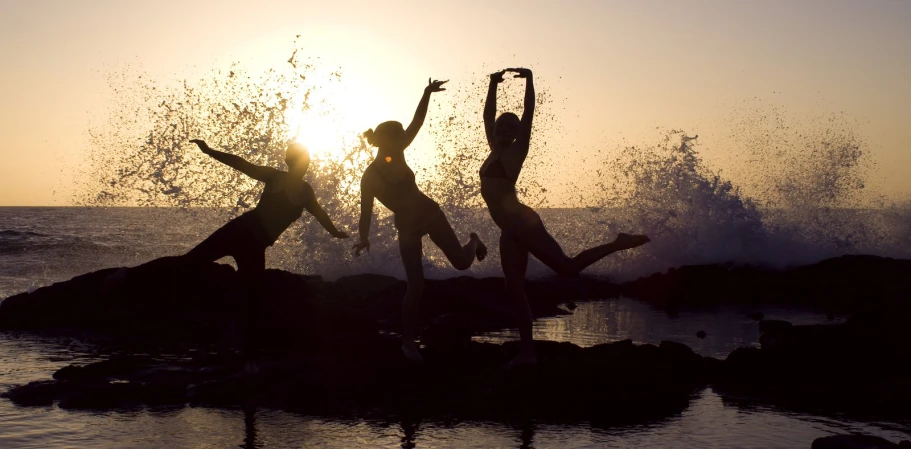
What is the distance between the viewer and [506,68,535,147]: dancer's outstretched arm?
7.78 meters

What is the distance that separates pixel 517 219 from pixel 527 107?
40.1 inches

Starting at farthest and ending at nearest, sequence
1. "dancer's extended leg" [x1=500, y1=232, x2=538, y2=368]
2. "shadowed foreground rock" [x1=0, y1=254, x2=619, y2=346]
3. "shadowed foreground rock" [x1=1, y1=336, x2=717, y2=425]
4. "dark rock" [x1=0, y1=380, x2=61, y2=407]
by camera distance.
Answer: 1. "shadowed foreground rock" [x1=0, y1=254, x2=619, y2=346]
2. "dancer's extended leg" [x1=500, y1=232, x2=538, y2=368]
3. "dark rock" [x1=0, y1=380, x2=61, y2=407]
4. "shadowed foreground rock" [x1=1, y1=336, x2=717, y2=425]

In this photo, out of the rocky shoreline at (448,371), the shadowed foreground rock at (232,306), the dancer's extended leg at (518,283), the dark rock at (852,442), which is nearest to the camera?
the dark rock at (852,442)

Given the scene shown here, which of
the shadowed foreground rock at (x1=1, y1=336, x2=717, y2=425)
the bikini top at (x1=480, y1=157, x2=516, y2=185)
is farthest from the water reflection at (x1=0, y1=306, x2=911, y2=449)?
the bikini top at (x1=480, y1=157, x2=516, y2=185)

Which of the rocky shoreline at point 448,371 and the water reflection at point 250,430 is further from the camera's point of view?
the rocky shoreline at point 448,371

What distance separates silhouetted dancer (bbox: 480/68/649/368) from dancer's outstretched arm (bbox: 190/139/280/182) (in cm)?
211

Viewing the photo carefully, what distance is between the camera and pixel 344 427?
6758mm

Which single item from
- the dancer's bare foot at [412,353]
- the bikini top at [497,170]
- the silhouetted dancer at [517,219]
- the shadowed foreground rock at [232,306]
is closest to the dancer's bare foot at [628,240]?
the silhouetted dancer at [517,219]

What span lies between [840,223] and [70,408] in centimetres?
3020

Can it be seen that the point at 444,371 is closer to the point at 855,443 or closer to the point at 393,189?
the point at 393,189

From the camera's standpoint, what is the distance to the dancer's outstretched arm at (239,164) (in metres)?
8.05

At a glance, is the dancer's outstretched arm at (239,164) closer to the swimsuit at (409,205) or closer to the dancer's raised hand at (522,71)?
the swimsuit at (409,205)

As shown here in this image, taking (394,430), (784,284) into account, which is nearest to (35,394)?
(394,430)

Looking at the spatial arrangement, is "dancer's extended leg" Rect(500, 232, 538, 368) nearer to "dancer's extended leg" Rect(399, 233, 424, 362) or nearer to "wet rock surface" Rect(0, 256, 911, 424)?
"wet rock surface" Rect(0, 256, 911, 424)
